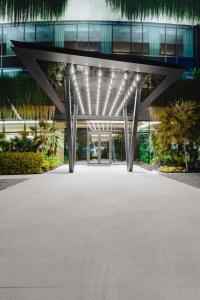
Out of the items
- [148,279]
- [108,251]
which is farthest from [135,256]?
[148,279]

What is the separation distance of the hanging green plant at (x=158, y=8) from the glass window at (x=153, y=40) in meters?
33.0

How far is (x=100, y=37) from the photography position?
33719mm

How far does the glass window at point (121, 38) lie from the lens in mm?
33688

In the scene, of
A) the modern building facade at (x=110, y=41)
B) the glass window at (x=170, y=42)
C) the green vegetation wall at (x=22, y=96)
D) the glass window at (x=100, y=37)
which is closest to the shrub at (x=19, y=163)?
the green vegetation wall at (x=22, y=96)

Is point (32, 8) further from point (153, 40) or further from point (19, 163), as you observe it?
point (153, 40)

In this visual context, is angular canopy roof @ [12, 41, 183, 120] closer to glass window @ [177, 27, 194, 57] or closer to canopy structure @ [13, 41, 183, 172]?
canopy structure @ [13, 41, 183, 172]

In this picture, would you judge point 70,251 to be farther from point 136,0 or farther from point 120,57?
point 120,57

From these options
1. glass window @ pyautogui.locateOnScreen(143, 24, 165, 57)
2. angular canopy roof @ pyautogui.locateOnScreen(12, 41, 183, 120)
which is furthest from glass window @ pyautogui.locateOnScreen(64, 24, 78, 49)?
angular canopy roof @ pyautogui.locateOnScreen(12, 41, 183, 120)

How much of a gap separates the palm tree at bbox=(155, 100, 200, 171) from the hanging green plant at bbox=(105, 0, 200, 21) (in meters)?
16.6

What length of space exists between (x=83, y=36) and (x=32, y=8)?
3261 cm

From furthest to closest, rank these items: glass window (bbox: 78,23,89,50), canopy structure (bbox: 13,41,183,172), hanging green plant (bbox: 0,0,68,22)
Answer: glass window (bbox: 78,23,89,50) < canopy structure (bbox: 13,41,183,172) < hanging green plant (bbox: 0,0,68,22)

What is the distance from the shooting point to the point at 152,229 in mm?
5117

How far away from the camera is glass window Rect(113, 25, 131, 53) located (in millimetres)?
33688

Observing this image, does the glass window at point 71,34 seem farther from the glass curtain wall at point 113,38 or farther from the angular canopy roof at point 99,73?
the angular canopy roof at point 99,73
